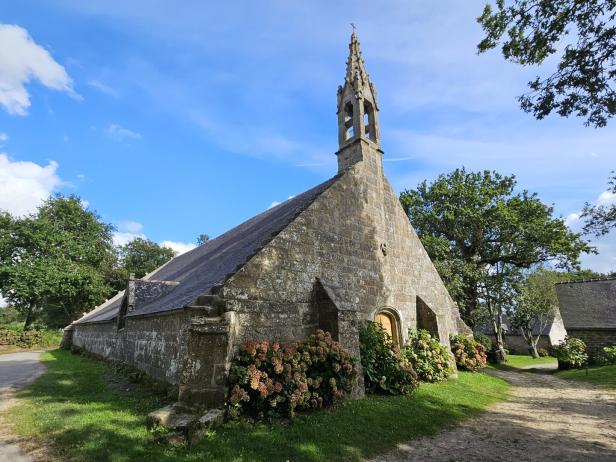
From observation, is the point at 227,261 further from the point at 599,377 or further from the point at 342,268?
the point at 599,377

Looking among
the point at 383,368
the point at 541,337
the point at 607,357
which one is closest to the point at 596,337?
the point at 607,357

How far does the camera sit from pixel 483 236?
24.7 meters

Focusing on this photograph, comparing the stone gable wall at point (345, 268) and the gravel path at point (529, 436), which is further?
the stone gable wall at point (345, 268)

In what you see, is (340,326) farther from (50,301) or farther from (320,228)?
(50,301)

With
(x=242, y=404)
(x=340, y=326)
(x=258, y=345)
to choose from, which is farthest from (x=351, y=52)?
(x=242, y=404)

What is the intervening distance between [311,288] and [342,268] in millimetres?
1510

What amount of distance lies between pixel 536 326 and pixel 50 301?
58.5m

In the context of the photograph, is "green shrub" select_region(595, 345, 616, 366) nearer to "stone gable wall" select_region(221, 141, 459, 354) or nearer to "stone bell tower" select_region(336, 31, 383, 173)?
"stone gable wall" select_region(221, 141, 459, 354)

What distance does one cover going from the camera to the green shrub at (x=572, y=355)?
729 inches

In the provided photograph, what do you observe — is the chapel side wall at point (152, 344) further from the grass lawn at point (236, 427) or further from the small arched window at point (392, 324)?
the small arched window at point (392, 324)

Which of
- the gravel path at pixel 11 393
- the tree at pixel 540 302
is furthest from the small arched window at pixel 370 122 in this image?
the tree at pixel 540 302

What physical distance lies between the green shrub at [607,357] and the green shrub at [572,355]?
68cm

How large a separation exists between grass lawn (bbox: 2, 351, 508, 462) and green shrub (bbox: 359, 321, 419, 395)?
443 millimetres

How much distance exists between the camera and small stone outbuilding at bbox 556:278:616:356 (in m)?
20.8
